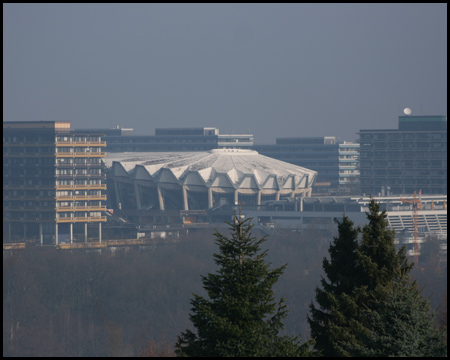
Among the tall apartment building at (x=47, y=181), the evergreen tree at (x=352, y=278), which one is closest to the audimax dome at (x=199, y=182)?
the tall apartment building at (x=47, y=181)

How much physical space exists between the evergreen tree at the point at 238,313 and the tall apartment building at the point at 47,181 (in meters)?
108

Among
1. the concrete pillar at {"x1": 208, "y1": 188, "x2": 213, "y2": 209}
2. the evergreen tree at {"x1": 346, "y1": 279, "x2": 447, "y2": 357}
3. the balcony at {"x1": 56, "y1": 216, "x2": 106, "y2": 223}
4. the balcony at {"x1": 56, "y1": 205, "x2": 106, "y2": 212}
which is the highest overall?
the concrete pillar at {"x1": 208, "y1": 188, "x2": 213, "y2": 209}

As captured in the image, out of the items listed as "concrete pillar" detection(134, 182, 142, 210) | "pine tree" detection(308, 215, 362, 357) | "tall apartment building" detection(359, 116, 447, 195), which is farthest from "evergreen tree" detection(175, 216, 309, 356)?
"tall apartment building" detection(359, 116, 447, 195)

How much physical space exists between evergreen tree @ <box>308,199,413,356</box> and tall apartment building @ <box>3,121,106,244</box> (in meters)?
104

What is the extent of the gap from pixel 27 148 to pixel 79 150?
638cm

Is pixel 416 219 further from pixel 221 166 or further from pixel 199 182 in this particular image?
pixel 221 166

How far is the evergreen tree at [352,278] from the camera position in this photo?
24.8m

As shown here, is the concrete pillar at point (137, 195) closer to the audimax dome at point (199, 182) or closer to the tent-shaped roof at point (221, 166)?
the audimax dome at point (199, 182)

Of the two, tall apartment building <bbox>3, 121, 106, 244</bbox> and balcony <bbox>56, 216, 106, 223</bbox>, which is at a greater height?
tall apartment building <bbox>3, 121, 106, 244</bbox>

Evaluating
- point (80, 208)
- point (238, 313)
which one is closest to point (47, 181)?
point (80, 208)

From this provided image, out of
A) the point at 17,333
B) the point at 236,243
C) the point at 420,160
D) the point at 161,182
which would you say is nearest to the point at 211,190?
the point at 161,182

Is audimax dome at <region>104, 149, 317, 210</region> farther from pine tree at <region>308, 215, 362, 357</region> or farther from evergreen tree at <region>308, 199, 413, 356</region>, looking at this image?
evergreen tree at <region>308, 199, 413, 356</region>

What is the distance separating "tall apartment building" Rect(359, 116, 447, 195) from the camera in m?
167

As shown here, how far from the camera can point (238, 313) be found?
69.3ft
